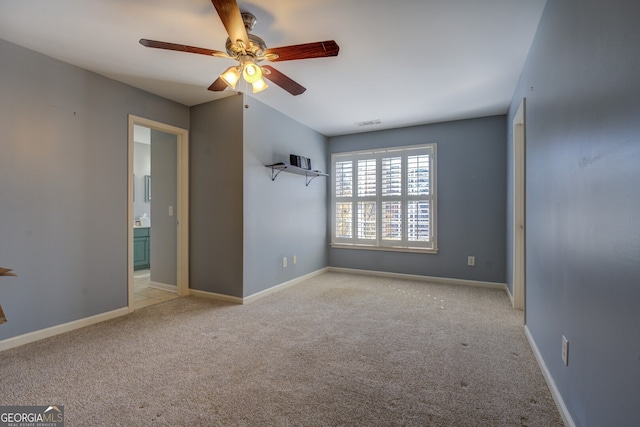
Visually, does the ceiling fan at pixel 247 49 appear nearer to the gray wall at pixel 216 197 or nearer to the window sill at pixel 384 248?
the gray wall at pixel 216 197

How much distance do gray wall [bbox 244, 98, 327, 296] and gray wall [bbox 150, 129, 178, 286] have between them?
1168mm

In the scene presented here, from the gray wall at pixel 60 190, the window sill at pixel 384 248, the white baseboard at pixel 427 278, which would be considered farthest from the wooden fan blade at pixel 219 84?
the white baseboard at pixel 427 278

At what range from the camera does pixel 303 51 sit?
1.93 m

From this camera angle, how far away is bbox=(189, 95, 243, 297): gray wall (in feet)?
11.8

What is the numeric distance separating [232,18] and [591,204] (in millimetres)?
2040

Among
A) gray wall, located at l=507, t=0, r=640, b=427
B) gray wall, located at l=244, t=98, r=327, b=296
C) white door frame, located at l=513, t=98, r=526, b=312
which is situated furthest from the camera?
gray wall, located at l=244, t=98, r=327, b=296

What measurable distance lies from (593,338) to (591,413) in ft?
1.07

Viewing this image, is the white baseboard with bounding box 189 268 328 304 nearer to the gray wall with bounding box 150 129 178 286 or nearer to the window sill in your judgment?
the gray wall with bounding box 150 129 178 286

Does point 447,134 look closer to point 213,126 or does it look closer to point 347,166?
point 347,166

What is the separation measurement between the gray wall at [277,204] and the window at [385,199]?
0.40 metres

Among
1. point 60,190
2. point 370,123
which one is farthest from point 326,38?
point 60,190

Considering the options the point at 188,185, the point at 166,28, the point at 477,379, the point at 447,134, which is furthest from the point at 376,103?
the point at 477,379

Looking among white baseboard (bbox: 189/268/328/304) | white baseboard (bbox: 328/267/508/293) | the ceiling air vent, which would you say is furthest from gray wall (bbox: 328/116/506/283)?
white baseboard (bbox: 189/268/328/304)

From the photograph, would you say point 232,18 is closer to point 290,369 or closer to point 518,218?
point 290,369
